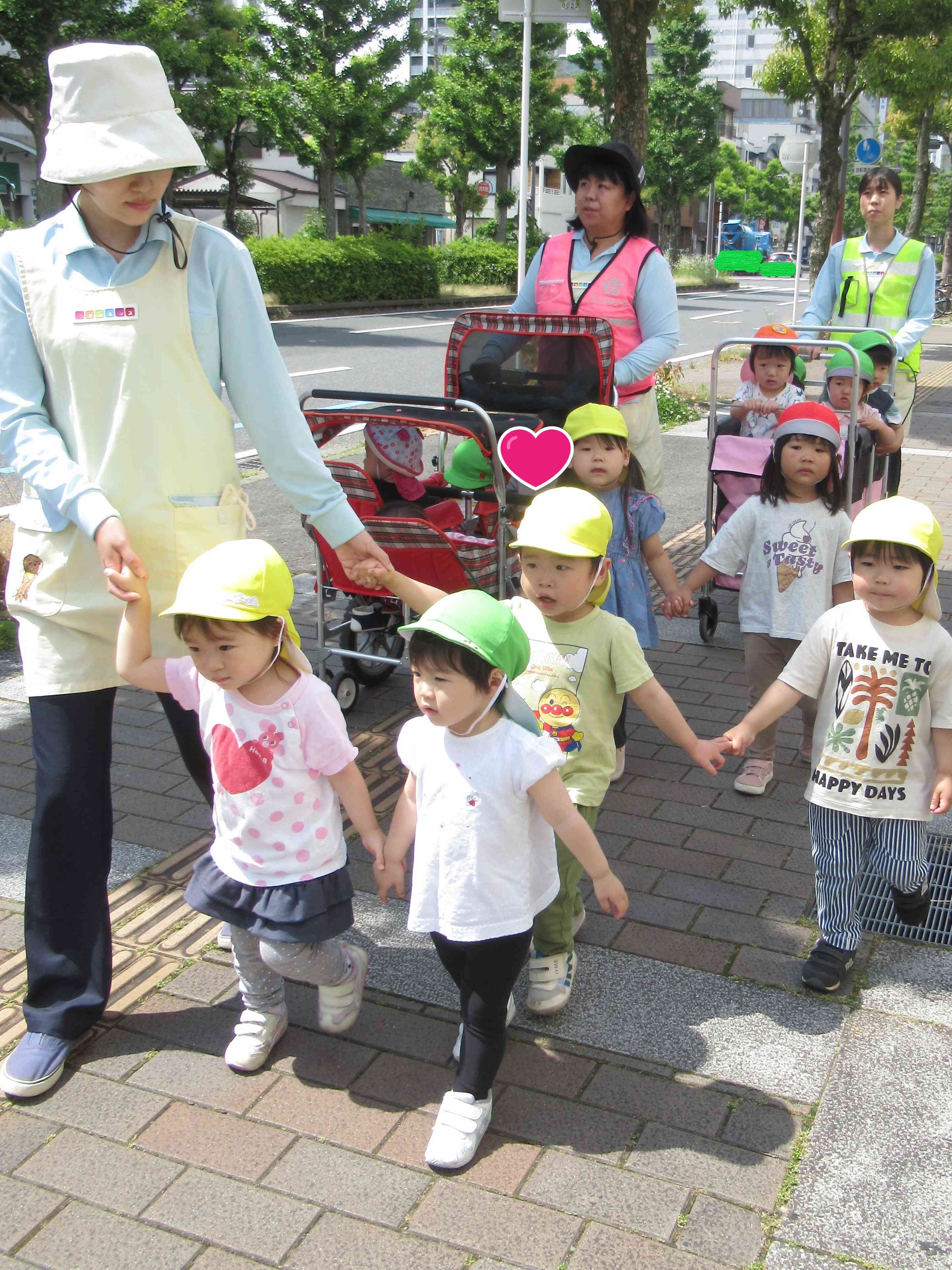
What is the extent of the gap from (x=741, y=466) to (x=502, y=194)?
4244 cm

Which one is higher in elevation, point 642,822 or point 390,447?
point 390,447

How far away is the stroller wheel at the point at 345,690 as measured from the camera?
206 inches

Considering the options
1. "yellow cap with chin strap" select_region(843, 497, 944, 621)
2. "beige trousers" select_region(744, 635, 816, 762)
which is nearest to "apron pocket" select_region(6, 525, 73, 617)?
"yellow cap with chin strap" select_region(843, 497, 944, 621)

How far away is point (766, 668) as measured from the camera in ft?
15.5

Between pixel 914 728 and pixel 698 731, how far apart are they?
74.7 inches

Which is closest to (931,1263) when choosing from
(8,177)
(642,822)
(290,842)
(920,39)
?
(290,842)

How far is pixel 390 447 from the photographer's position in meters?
4.96

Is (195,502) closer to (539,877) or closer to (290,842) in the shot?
(290,842)

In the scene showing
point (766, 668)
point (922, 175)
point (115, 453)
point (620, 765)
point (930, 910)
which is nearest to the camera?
point (115, 453)

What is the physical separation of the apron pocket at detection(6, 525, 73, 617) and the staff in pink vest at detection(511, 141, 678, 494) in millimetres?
2529

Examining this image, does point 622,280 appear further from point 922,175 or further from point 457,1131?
point 922,175

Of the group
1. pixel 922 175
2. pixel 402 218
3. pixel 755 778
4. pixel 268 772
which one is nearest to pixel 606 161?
pixel 755 778

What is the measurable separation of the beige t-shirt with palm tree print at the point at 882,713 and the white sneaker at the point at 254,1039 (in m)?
1.52

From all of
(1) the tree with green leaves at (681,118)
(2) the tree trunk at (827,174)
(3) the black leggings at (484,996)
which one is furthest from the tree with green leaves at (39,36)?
(1) the tree with green leaves at (681,118)
